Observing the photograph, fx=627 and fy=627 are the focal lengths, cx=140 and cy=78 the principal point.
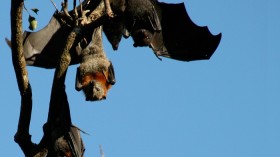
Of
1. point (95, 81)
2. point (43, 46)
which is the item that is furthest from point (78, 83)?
point (43, 46)

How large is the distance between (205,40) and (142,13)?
2.02m

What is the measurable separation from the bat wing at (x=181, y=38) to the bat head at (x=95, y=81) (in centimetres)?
124

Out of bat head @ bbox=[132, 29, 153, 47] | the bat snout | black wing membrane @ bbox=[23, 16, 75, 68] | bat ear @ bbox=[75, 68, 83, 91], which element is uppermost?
black wing membrane @ bbox=[23, 16, 75, 68]

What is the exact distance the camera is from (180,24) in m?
8.87

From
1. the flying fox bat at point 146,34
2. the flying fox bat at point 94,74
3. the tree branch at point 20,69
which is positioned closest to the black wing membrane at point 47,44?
the flying fox bat at point 146,34

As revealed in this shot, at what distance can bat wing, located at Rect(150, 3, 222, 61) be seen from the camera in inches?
336

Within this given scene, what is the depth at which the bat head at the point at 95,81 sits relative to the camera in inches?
281

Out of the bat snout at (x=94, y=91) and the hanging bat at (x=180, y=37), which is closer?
the bat snout at (x=94, y=91)

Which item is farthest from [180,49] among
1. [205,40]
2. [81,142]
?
[81,142]

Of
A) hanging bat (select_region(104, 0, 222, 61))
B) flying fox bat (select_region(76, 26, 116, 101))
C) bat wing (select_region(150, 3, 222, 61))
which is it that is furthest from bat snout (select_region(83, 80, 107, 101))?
bat wing (select_region(150, 3, 222, 61))

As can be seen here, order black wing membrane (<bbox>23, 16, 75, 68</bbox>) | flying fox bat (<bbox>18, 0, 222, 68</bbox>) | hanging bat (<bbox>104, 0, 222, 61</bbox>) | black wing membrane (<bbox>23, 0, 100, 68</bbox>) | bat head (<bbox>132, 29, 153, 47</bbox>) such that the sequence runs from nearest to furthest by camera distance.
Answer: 1. bat head (<bbox>132, 29, 153, 47</bbox>)
2. flying fox bat (<bbox>18, 0, 222, 68</bbox>)
3. black wing membrane (<bbox>23, 0, 100, 68</bbox>)
4. black wing membrane (<bbox>23, 16, 75, 68</bbox>)
5. hanging bat (<bbox>104, 0, 222, 61</bbox>)

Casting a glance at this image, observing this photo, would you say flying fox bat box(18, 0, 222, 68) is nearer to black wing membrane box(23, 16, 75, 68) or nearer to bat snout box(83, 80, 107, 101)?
black wing membrane box(23, 16, 75, 68)

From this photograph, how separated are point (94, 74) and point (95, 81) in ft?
0.27

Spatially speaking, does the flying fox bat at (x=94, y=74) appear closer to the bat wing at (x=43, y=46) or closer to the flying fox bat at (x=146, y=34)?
the flying fox bat at (x=146, y=34)
